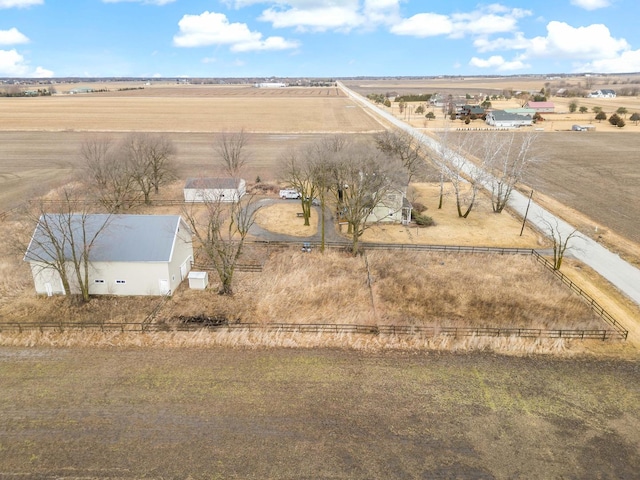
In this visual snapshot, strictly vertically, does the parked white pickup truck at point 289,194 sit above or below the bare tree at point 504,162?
below

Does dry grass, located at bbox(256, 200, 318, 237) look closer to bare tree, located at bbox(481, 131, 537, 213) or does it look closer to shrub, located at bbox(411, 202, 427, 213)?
shrub, located at bbox(411, 202, 427, 213)

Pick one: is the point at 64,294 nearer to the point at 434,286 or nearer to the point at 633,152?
the point at 434,286

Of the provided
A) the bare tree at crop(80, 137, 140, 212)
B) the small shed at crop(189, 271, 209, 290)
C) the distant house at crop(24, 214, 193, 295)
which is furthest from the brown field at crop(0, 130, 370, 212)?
the small shed at crop(189, 271, 209, 290)

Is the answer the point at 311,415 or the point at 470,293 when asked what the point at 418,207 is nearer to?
the point at 470,293

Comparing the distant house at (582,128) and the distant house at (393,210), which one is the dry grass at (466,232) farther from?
the distant house at (582,128)

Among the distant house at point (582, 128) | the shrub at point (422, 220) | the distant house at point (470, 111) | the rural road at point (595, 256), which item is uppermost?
the distant house at point (470, 111)

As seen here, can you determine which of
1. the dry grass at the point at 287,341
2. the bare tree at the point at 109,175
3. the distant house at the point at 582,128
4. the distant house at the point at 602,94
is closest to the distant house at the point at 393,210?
the dry grass at the point at 287,341

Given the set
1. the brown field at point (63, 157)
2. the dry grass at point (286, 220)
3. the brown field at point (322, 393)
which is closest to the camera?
the brown field at point (322, 393)
